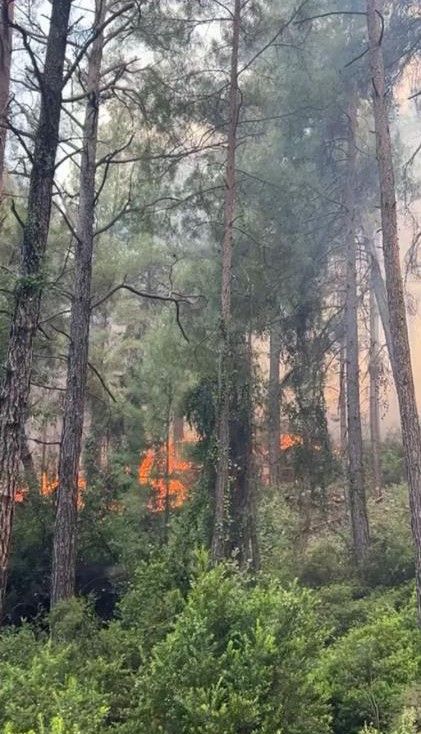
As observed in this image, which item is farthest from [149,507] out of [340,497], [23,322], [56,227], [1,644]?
[23,322]

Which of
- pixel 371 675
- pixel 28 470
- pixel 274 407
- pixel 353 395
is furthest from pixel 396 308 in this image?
pixel 28 470

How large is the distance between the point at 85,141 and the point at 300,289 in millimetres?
5672

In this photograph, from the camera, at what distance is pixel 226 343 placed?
9195 mm

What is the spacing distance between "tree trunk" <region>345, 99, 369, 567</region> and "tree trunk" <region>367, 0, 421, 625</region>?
4.02 metres

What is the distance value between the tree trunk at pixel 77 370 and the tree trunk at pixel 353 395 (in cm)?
528

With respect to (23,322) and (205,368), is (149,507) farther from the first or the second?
(23,322)

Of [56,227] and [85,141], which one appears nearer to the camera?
[85,141]

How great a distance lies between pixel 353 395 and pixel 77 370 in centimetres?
A: 538

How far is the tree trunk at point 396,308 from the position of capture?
6.41m

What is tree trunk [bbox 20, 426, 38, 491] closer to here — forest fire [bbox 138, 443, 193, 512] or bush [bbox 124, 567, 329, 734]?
forest fire [bbox 138, 443, 193, 512]

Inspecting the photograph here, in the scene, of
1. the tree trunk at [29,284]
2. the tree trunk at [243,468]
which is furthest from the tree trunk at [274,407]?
the tree trunk at [29,284]

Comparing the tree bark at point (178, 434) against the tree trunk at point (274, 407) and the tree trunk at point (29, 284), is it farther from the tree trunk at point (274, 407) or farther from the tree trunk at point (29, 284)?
the tree trunk at point (29, 284)

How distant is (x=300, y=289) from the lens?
12.2 metres

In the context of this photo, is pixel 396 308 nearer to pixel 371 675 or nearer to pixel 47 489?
pixel 371 675
